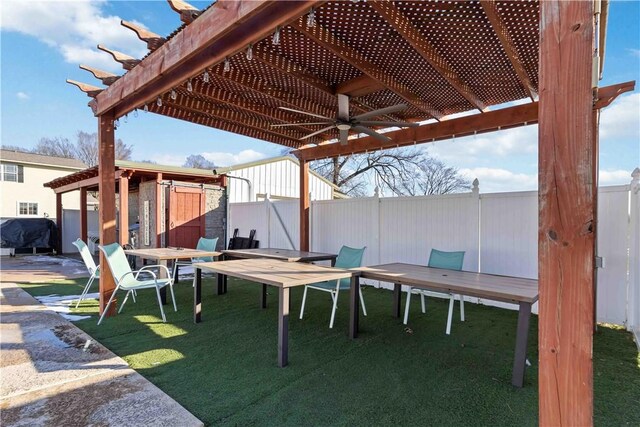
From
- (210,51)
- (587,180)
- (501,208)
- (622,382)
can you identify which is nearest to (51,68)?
→ (210,51)

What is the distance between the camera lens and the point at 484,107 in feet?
14.7

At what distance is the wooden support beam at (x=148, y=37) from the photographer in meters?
2.88

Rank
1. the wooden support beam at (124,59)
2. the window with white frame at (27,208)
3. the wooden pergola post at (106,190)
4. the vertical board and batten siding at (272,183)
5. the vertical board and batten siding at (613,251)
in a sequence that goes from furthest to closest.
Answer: the window with white frame at (27,208)
the vertical board and batten siding at (272,183)
the wooden pergola post at (106,190)
the vertical board and batten siding at (613,251)
the wooden support beam at (124,59)

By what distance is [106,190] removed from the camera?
425cm

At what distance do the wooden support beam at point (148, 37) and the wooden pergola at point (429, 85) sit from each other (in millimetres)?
12

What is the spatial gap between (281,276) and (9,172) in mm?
16025

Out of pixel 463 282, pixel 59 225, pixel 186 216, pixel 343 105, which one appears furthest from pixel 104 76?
pixel 59 225

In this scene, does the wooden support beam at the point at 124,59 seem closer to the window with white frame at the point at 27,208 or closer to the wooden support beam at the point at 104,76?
the wooden support beam at the point at 104,76

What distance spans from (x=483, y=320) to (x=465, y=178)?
1666cm

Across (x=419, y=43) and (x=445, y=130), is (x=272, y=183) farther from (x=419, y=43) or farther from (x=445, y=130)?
(x=419, y=43)

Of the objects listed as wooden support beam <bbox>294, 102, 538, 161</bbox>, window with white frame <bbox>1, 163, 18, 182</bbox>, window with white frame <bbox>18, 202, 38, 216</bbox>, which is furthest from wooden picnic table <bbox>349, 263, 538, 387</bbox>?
window with white frame <bbox>1, 163, 18, 182</bbox>

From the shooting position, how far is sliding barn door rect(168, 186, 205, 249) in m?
8.80

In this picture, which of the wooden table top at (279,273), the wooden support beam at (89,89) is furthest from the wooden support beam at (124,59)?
the wooden table top at (279,273)

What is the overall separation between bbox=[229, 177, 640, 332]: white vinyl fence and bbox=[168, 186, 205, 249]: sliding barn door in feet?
7.63
